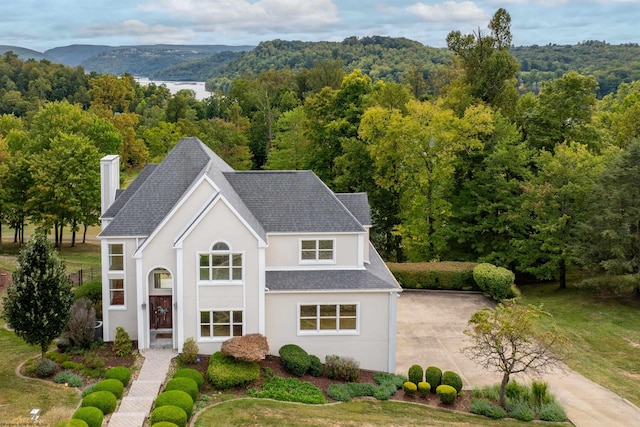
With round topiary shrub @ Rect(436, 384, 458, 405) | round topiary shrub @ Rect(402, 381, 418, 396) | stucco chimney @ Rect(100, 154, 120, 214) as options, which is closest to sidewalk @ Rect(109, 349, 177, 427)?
stucco chimney @ Rect(100, 154, 120, 214)

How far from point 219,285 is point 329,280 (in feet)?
16.6

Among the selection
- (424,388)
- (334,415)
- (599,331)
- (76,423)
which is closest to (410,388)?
(424,388)

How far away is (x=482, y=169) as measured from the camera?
46344 millimetres

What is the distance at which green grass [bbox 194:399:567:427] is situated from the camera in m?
21.0

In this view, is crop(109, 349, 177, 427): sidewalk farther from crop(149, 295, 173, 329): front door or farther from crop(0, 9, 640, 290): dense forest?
crop(0, 9, 640, 290): dense forest

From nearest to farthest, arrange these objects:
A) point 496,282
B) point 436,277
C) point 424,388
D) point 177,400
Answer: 1. point 177,400
2. point 424,388
3. point 496,282
4. point 436,277

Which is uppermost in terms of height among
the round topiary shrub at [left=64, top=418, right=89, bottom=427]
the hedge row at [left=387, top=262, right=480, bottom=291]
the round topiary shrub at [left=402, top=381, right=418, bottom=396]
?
the hedge row at [left=387, top=262, right=480, bottom=291]

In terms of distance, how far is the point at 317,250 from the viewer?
2942 cm

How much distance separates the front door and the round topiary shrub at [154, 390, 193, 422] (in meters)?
7.53

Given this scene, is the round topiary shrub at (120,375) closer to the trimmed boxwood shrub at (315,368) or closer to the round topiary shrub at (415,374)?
the trimmed boxwood shrub at (315,368)

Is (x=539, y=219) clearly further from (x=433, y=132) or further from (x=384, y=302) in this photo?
(x=384, y=302)

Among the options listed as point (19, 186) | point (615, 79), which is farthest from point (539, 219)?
point (615, 79)

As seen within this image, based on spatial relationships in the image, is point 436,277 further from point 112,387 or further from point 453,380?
point 112,387

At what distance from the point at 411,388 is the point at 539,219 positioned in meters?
21.7
